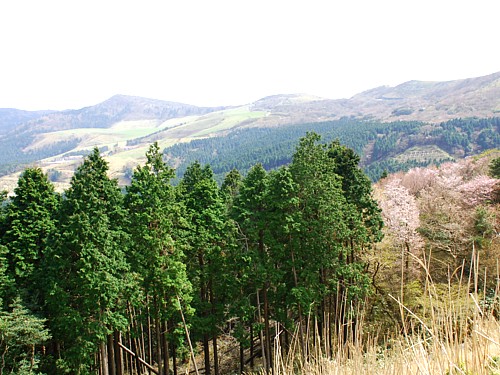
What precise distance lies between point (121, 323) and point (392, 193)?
22.0m

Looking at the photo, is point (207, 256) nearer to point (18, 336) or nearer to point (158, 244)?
point (158, 244)

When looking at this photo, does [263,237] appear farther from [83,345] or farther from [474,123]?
[474,123]

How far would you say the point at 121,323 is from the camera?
1884 centimetres

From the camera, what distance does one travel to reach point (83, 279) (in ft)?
58.4

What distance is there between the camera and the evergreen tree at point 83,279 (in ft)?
58.3

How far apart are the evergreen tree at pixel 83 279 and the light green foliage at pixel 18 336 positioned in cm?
97

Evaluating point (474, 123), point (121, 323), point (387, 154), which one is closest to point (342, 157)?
point (121, 323)

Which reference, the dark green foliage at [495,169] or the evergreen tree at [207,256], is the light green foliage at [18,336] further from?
Result: the dark green foliage at [495,169]

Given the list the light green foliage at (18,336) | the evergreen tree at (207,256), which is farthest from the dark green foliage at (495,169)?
the light green foliage at (18,336)

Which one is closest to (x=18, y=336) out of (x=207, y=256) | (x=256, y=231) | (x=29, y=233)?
(x=29, y=233)

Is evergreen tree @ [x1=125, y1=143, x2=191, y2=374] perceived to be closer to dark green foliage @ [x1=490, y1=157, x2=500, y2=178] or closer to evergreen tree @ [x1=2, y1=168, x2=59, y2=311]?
evergreen tree @ [x1=2, y1=168, x2=59, y2=311]

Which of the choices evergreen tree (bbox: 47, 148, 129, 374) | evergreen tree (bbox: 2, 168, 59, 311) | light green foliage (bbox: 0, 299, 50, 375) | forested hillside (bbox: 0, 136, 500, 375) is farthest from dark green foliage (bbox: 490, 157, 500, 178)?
light green foliage (bbox: 0, 299, 50, 375)

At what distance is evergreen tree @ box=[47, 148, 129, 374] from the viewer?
1778cm

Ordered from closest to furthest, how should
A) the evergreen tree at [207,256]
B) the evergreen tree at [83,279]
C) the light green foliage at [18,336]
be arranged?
1. the light green foliage at [18,336]
2. the evergreen tree at [83,279]
3. the evergreen tree at [207,256]
